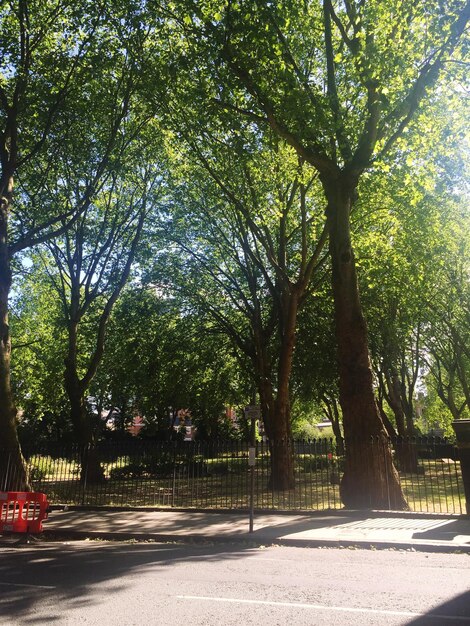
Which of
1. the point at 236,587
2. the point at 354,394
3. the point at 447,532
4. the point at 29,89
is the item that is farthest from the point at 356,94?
the point at 236,587

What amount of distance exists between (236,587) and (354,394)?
7704 mm

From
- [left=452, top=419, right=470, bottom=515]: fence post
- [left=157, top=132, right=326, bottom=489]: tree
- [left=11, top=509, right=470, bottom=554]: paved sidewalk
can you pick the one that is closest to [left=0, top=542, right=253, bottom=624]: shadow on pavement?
[left=11, top=509, right=470, bottom=554]: paved sidewalk

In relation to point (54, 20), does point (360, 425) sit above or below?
below

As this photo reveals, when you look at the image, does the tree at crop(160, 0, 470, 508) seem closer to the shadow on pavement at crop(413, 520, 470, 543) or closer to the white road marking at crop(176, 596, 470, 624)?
the shadow on pavement at crop(413, 520, 470, 543)

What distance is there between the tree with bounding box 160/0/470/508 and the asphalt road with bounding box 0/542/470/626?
170 inches

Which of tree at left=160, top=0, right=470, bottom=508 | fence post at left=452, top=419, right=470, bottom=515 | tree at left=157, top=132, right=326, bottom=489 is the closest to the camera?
fence post at left=452, top=419, right=470, bottom=515

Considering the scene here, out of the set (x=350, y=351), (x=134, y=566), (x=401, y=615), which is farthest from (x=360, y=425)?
(x=401, y=615)

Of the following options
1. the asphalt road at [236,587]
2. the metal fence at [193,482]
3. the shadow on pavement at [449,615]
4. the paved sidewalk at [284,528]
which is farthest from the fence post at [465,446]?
the shadow on pavement at [449,615]

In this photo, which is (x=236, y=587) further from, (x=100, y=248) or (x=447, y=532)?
(x=100, y=248)

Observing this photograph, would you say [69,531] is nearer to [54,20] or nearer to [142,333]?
[54,20]

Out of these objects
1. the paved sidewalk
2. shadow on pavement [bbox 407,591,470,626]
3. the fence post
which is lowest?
the paved sidewalk

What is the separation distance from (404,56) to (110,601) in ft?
42.9

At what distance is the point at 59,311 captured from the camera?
102 feet

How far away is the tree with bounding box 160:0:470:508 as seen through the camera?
1263 cm
